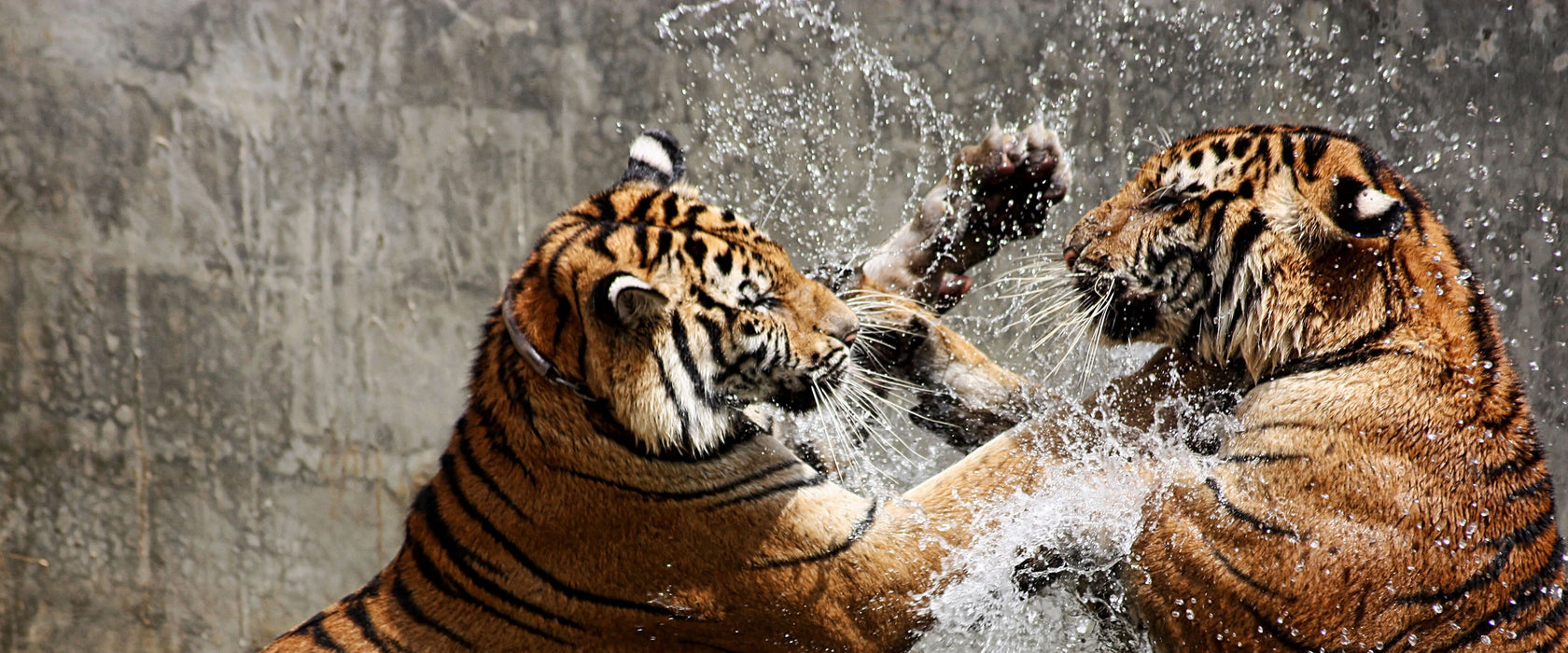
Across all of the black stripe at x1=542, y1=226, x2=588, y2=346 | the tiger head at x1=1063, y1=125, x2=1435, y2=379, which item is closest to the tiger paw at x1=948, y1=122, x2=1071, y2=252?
the tiger head at x1=1063, y1=125, x2=1435, y2=379

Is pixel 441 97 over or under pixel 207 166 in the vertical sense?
over

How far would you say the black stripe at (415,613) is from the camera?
149cm

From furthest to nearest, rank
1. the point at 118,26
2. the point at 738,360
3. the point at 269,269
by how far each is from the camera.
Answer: the point at 269,269 < the point at 118,26 < the point at 738,360

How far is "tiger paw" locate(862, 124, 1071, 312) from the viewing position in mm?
1777

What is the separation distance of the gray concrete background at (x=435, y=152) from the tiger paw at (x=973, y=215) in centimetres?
60

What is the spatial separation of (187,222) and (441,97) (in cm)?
66

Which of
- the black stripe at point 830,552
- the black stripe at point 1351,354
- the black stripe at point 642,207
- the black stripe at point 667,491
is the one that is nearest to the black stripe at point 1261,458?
the black stripe at point 1351,354

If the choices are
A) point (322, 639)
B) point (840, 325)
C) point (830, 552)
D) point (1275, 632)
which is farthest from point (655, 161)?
point (1275, 632)

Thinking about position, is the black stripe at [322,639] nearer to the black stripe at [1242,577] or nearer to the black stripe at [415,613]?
the black stripe at [415,613]

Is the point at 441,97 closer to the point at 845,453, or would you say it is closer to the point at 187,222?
the point at 187,222

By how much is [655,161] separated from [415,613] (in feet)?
2.38

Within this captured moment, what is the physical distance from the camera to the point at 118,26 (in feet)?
7.72

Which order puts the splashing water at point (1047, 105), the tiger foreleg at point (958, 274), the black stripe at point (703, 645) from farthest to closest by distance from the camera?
the splashing water at point (1047, 105), the tiger foreleg at point (958, 274), the black stripe at point (703, 645)

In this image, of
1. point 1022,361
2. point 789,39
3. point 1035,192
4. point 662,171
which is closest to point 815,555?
point 662,171
